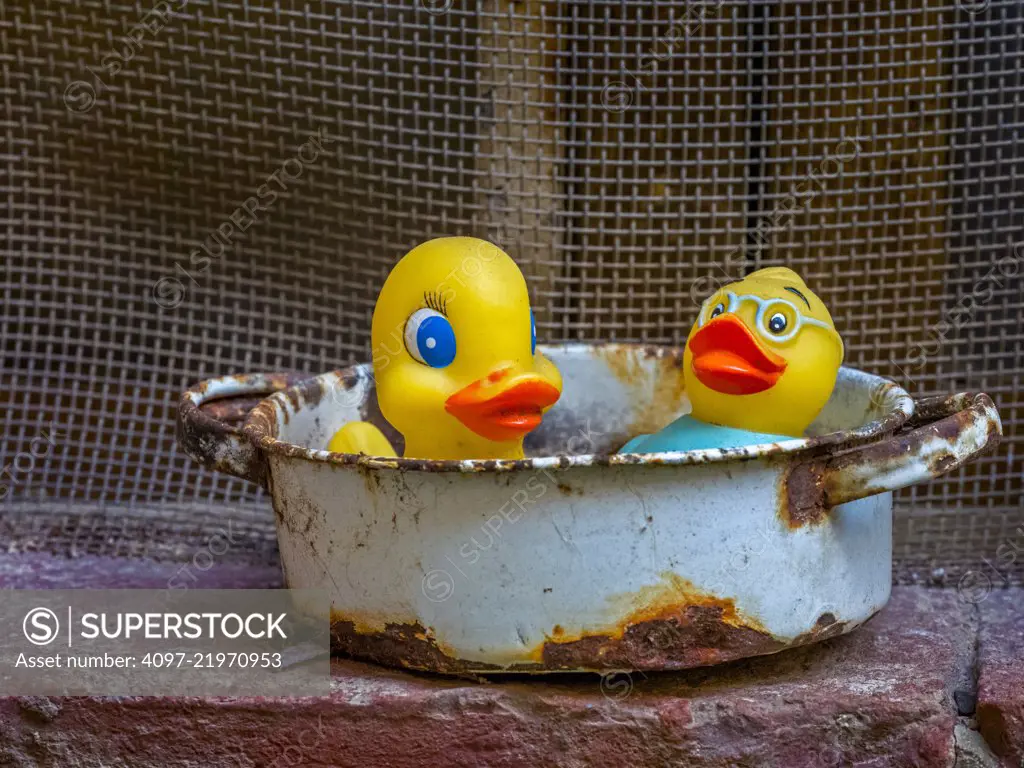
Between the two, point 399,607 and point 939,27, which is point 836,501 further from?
point 939,27

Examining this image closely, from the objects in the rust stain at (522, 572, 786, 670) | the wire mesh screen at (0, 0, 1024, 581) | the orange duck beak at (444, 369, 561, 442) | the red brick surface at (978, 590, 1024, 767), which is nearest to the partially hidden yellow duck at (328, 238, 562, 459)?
the orange duck beak at (444, 369, 561, 442)

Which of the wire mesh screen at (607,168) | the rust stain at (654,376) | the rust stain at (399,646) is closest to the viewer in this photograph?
the rust stain at (399,646)

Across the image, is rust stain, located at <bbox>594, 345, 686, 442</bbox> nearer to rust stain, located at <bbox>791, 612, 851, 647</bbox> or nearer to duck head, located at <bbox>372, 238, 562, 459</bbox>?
duck head, located at <bbox>372, 238, 562, 459</bbox>

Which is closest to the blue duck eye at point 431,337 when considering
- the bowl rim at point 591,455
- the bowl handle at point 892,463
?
the bowl rim at point 591,455

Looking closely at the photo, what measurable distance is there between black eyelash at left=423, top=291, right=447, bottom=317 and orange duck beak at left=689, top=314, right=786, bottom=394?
0.28m

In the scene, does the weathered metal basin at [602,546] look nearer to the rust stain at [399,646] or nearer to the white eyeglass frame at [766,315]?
the rust stain at [399,646]

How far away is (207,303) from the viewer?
7.52 feet

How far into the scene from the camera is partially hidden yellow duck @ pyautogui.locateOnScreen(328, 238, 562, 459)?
1374mm

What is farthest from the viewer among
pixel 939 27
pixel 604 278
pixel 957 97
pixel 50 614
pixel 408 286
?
pixel 604 278

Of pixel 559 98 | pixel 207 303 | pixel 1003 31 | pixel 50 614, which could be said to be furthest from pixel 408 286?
pixel 1003 31

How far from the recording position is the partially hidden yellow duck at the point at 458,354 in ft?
4.51

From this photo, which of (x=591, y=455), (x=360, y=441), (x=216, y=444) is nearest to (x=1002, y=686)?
(x=591, y=455)

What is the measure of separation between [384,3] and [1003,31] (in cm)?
97

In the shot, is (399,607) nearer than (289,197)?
Yes
